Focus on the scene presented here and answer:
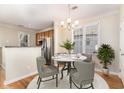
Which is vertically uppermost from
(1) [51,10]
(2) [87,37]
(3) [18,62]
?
(1) [51,10]

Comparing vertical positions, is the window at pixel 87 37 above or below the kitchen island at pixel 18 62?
above

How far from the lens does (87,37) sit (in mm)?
4691

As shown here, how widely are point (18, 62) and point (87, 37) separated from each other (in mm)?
3035

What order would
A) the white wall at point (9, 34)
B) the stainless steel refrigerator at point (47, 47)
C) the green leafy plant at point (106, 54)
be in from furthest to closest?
the white wall at point (9, 34) → the stainless steel refrigerator at point (47, 47) → the green leafy plant at point (106, 54)

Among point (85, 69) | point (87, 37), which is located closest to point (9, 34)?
point (87, 37)

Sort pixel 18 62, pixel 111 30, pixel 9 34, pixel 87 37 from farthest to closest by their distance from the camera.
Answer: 1. pixel 9 34
2. pixel 87 37
3. pixel 111 30
4. pixel 18 62

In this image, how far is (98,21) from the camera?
14.0 feet

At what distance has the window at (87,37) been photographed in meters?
4.40

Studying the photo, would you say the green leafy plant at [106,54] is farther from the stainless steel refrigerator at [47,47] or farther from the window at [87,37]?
the stainless steel refrigerator at [47,47]

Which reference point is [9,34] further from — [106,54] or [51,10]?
[106,54]

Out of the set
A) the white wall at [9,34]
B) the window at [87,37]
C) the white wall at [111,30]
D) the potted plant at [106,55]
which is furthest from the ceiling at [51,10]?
the white wall at [9,34]

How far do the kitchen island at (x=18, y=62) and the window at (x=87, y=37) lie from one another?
206 centimetres

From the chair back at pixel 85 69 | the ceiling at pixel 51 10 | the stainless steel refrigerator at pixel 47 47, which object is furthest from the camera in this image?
the stainless steel refrigerator at pixel 47 47
